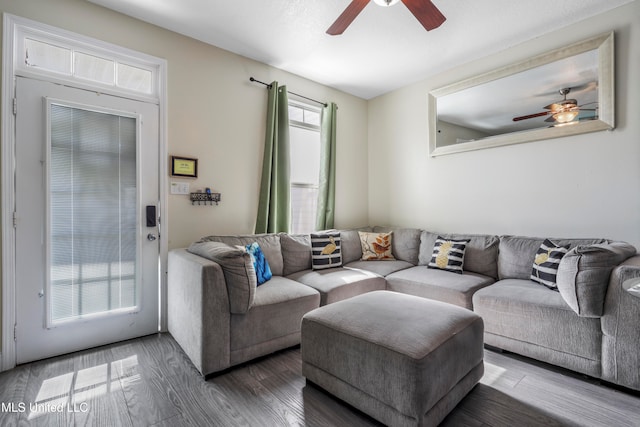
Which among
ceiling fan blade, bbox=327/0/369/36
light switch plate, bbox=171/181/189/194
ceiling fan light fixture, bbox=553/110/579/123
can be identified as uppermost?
ceiling fan blade, bbox=327/0/369/36

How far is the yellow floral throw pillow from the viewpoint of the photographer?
12.0ft

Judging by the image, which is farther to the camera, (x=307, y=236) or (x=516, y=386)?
(x=307, y=236)

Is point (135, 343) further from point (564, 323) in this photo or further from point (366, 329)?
point (564, 323)

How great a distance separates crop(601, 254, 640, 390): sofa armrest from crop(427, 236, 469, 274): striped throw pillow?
48.0 inches

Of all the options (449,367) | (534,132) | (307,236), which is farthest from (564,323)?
(307,236)

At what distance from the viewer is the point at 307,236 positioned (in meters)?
3.41

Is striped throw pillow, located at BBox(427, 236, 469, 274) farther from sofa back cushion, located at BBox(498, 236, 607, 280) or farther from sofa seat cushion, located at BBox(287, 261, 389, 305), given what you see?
sofa seat cushion, located at BBox(287, 261, 389, 305)

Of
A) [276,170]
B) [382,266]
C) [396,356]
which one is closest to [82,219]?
[276,170]

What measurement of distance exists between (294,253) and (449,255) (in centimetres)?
160

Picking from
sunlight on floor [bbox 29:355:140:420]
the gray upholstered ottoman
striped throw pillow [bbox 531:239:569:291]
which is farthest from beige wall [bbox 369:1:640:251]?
sunlight on floor [bbox 29:355:140:420]

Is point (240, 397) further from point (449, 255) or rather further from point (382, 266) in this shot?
point (449, 255)

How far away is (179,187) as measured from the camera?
281cm

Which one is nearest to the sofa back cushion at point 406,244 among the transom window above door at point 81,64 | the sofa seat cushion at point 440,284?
the sofa seat cushion at point 440,284

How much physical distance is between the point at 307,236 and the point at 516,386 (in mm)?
2220
